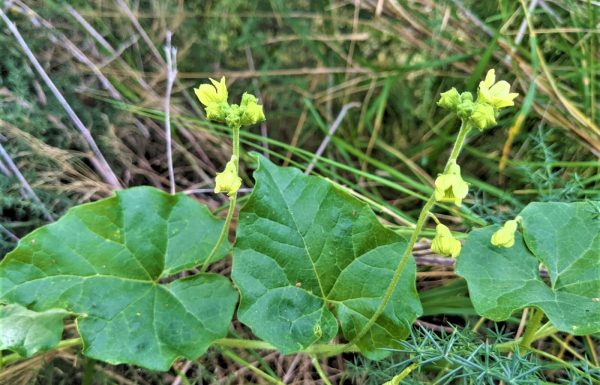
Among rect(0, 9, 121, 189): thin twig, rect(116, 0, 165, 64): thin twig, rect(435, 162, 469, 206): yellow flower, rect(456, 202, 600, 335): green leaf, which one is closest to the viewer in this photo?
rect(435, 162, 469, 206): yellow flower

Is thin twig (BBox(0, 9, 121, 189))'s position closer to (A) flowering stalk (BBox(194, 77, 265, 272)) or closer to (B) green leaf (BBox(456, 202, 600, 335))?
(A) flowering stalk (BBox(194, 77, 265, 272))

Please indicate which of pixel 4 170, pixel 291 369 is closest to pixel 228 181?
pixel 291 369

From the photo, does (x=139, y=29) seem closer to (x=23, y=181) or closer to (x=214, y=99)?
(x=23, y=181)

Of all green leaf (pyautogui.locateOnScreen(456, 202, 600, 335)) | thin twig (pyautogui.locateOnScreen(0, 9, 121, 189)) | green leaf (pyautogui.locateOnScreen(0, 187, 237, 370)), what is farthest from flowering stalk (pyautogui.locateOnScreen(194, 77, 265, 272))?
thin twig (pyautogui.locateOnScreen(0, 9, 121, 189))

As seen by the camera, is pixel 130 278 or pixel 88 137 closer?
pixel 130 278

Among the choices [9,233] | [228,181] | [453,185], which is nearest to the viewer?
[453,185]

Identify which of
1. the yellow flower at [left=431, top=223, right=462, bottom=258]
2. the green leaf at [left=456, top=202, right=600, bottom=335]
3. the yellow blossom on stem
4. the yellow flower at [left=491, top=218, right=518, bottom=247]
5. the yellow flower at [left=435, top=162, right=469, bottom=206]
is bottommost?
the green leaf at [left=456, top=202, right=600, bottom=335]

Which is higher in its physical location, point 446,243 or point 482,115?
point 482,115

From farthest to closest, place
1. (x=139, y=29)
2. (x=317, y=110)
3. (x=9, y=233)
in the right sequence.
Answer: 1. (x=317, y=110)
2. (x=139, y=29)
3. (x=9, y=233)
